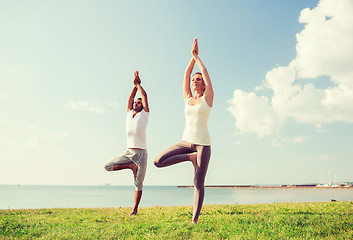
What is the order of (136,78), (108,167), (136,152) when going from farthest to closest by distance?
(136,78), (136,152), (108,167)

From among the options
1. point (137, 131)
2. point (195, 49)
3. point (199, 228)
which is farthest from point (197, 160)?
point (195, 49)

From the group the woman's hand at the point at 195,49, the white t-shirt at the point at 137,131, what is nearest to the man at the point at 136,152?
the white t-shirt at the point at 137,131

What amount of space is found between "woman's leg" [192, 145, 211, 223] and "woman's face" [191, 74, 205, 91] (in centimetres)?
155

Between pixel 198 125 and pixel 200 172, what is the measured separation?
3.65 feet

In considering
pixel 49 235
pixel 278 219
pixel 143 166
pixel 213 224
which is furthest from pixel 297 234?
pixel 49 235

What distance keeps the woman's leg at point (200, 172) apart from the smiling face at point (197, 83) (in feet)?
5.05

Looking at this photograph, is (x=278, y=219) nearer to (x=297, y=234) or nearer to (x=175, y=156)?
(x=297, y=234)

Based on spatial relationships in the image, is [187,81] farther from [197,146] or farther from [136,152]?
[136,152]

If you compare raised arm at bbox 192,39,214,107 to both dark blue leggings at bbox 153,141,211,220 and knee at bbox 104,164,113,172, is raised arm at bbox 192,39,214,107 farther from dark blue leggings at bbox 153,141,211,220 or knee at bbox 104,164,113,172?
knee at bbox 104,164,113,172

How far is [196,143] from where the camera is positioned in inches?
264

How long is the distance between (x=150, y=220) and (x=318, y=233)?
3.97 m

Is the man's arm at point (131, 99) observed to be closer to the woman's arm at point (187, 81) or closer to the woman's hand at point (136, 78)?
the woman's hand at point (136, 78)

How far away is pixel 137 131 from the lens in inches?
332

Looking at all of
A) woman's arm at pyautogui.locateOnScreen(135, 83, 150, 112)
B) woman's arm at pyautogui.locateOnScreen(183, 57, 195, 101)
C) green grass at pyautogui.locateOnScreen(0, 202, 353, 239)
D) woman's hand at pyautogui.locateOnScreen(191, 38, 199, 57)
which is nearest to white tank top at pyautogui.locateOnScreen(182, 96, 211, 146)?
woman's arm at pyautogui.locateOnScreen(183, 57, 195, 101)
